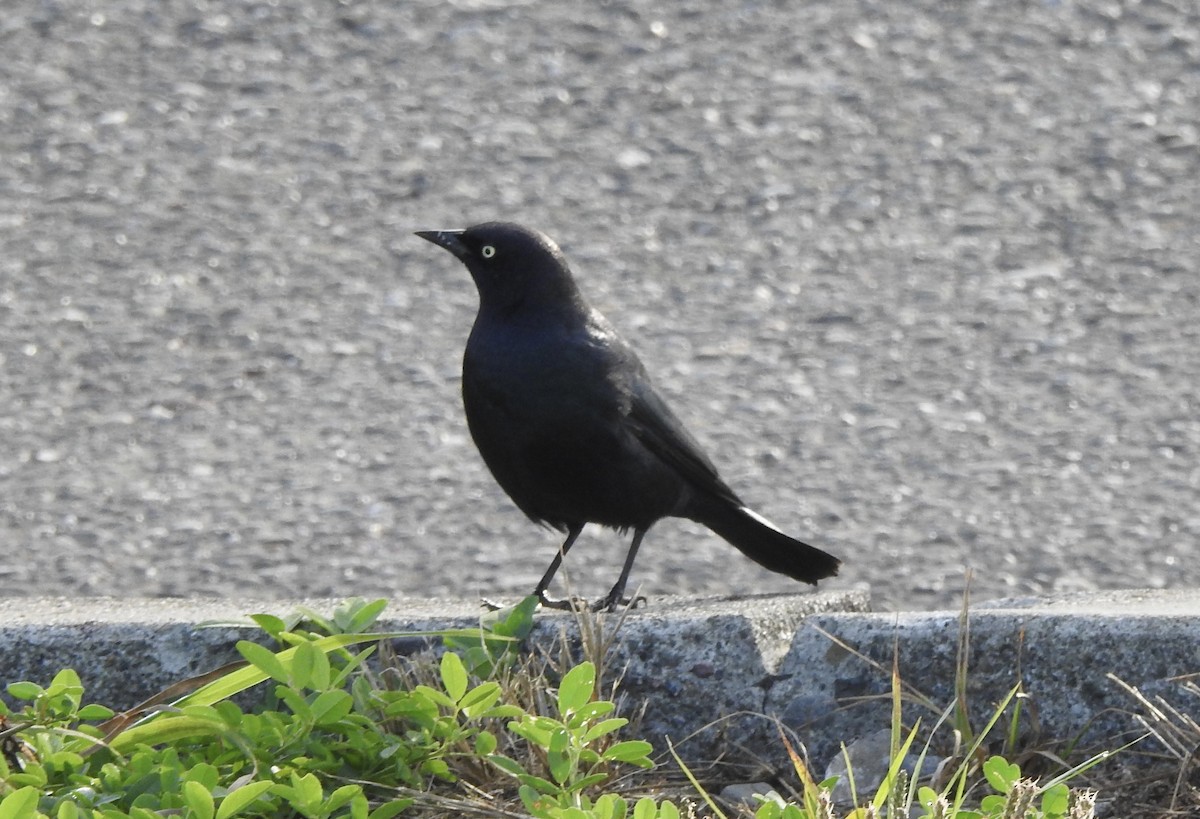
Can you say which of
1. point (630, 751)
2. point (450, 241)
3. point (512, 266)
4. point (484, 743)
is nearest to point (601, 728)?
point (630, 751)

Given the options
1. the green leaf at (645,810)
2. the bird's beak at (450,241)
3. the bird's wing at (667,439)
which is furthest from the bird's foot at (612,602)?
the green leaf at (645,810)

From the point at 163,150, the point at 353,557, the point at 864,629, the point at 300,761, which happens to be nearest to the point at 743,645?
the point at 864,629

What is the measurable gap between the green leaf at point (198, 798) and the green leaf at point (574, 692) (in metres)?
0.46

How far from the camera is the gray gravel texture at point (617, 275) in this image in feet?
16.0

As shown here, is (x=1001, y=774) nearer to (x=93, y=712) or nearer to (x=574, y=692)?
(x=574, y=692)

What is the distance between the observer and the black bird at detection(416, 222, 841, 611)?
11.3 feet

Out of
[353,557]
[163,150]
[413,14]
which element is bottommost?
[353,557]

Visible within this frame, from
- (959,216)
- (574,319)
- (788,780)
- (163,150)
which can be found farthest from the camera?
(163,150)

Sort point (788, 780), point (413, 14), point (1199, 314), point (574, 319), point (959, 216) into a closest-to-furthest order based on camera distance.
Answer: point (788, 780), point (574, 319), point (1199, 314), point (959, 216), point (413, 14)

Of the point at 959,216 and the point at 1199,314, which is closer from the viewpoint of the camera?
the point at 1199,314

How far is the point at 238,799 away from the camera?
2.03m

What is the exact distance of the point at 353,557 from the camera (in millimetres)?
4758

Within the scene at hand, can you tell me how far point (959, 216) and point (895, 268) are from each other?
0.45 m

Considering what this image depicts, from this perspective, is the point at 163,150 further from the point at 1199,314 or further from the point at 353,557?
the point at 1199,314
